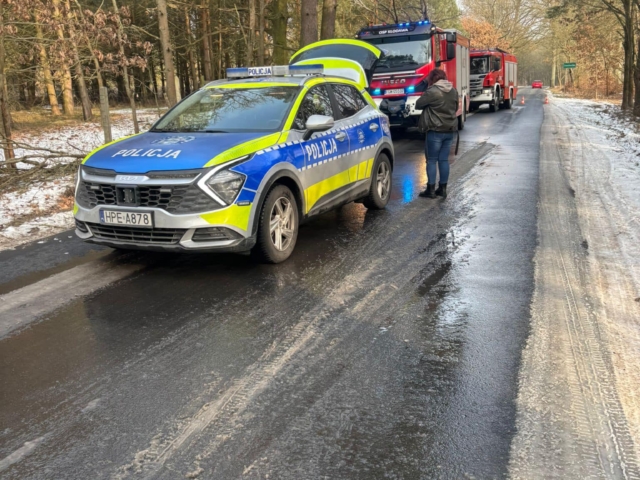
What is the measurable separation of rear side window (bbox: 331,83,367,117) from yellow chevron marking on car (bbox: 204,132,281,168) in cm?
158

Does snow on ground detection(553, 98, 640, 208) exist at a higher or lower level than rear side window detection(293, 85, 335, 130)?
lower

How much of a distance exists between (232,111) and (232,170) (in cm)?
142

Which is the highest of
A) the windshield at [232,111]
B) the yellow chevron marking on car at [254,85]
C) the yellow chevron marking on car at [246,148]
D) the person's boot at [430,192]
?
the yellow chevron marking on car at [254,85]

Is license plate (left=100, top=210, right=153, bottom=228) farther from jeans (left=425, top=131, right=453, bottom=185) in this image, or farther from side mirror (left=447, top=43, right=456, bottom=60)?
side mirror (left=447, top=43, right=456, bottom=60)

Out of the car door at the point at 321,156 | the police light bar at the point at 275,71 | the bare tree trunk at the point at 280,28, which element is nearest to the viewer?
the car door at the point at 321,156

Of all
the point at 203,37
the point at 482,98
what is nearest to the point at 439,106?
the point at 203,37

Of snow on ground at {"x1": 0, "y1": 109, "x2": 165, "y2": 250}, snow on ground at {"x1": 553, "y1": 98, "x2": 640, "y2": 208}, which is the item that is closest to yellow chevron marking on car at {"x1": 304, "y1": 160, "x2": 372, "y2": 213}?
snow on ground at {"x1": 0, "y1": 109, "x2": 165, "y2": 250}

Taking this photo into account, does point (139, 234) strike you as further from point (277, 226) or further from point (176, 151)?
point (277, 226)

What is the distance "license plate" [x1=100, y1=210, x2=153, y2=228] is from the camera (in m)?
5.07

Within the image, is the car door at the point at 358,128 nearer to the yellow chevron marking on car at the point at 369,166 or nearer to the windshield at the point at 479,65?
the yellow chevron marking on car at the point at 369,166

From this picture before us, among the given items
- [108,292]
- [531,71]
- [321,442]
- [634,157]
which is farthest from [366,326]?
[531,71]

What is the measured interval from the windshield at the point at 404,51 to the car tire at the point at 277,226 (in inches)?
426

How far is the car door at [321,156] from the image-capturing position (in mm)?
6074

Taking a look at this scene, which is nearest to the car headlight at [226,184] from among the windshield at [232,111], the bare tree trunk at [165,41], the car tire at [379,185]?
the windshield at [232,111]
